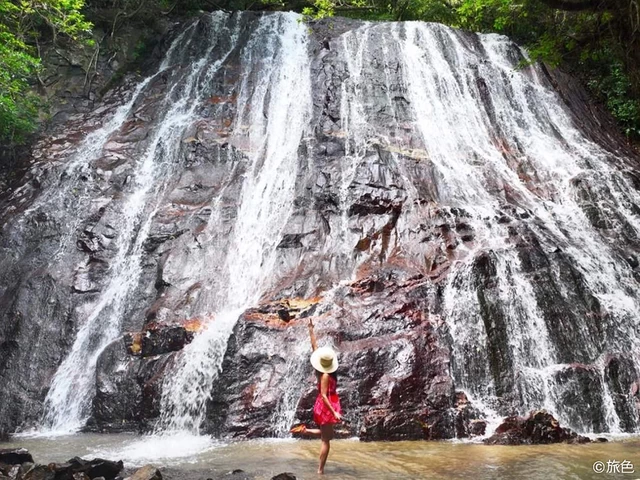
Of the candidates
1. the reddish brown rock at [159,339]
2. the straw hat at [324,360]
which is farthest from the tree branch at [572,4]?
the reddish brown rock at [159,339]

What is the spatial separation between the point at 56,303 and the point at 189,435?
4.88m

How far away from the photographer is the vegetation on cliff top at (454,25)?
21.7 feet

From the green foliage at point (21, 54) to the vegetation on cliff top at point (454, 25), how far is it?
0.02 meters

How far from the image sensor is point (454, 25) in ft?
74.2

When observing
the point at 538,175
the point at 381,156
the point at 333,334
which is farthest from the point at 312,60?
the point at 333,334

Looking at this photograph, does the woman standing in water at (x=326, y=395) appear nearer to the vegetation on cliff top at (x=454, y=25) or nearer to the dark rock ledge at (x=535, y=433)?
the dark rock ledge at (x=535, y=433)

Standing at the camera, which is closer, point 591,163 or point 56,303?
point 56,303

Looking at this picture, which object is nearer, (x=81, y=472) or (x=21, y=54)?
(x=81, y=472)

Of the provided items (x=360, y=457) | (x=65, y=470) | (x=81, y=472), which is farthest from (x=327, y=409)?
(x=65, y=470)

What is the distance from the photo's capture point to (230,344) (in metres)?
9.34

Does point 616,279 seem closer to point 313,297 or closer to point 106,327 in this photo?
point 313,297

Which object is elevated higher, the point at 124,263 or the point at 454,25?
the point at 454,25

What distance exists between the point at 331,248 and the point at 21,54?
9211mm

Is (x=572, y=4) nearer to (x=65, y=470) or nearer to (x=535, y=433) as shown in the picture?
(x=535, y=433)
